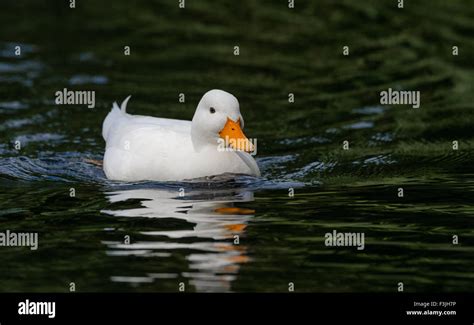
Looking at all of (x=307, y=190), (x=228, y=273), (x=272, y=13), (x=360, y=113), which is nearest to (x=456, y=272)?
(x=228, y=273)

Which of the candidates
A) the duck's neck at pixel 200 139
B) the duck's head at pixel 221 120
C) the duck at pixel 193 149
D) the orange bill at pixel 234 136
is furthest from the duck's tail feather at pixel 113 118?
the orange bill at pixel 234 136

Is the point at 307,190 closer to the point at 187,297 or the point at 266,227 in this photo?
the point at 266,227

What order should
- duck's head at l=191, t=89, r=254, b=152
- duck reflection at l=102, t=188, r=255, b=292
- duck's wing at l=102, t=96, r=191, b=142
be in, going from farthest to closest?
duck's wing at l=102, t=96, r=191, b=142 → duck's head at l=191, t=89, r=254, b=152 → duck reflection at l=102, t=188, r=255, b=292

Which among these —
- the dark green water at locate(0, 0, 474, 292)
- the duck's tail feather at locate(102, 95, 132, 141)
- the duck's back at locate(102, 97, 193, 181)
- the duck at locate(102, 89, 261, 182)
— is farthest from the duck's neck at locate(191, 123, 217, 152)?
the duck's tail feather at locate(102, 95, 132, 141)

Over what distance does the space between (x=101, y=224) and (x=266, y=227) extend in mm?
1801

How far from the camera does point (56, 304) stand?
9227mm

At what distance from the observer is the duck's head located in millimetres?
12617

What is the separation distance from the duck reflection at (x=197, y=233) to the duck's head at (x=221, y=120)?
0.67 meters

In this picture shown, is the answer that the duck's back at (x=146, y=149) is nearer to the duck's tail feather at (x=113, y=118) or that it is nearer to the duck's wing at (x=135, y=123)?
the duck's wing at (x=135, y=123)

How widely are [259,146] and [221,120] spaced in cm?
300

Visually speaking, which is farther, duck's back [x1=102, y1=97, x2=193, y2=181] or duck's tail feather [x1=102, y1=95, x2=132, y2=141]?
duck's tail feather [x1=102, y1=95, x2=132, y2=141]

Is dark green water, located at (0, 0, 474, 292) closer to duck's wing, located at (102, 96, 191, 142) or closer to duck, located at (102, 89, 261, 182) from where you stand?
duck, located at (102, 89, 261, 182)

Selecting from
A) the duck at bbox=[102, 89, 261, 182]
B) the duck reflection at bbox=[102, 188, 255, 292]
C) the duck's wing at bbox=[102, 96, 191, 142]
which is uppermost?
the duck's wing at bbox=[102, 96, 191, 142]

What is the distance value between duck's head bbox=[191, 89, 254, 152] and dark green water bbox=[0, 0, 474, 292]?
2.13 feet
